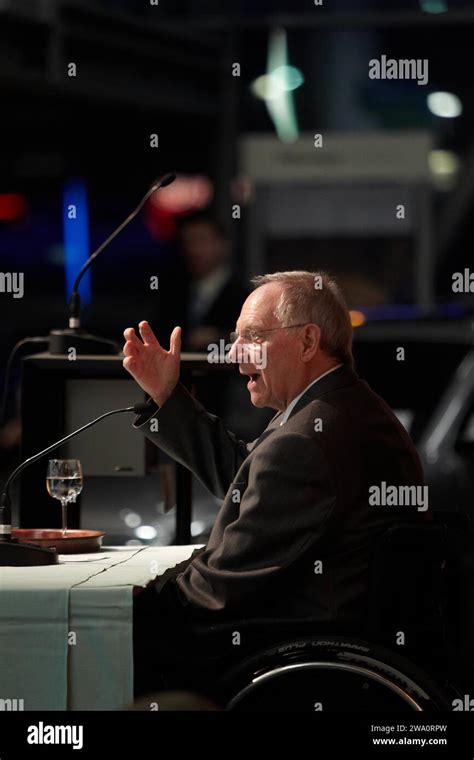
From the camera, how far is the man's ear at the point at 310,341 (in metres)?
3.47

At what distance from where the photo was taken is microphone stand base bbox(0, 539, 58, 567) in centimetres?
356

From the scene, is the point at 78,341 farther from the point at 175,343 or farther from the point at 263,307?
the point at 263,307

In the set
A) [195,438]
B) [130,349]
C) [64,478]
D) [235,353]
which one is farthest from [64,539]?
[235,353]

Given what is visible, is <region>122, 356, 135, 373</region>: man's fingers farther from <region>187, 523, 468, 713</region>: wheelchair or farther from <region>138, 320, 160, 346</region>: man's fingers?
<region>187, 523, 468, 713</region>: wheelchair

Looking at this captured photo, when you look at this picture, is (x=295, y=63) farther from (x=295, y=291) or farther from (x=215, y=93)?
(x=295, y=291)

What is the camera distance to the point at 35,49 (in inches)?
477

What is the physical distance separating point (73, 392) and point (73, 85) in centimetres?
906

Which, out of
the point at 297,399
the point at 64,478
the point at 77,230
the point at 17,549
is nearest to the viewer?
the point at 297,399

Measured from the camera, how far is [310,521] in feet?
10.5

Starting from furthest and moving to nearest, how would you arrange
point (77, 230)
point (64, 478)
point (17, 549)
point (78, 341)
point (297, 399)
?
point (77, 230)
point (78, 341)
point (64, 478)
point (17, 549)
point (297, 399)

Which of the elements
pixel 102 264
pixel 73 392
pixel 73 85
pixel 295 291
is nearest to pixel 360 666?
pixel 295 291

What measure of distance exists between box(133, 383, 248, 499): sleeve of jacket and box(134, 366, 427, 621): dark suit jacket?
1.84 ft

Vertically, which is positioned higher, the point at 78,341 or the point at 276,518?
the point at 78,341

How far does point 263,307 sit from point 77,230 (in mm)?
11111
